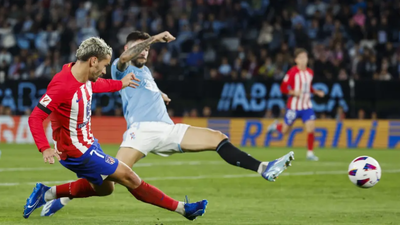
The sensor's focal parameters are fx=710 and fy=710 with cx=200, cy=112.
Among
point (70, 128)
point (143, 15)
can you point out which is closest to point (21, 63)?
point (143, 15)

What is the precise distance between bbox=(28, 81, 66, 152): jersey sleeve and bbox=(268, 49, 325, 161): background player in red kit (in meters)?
10.5

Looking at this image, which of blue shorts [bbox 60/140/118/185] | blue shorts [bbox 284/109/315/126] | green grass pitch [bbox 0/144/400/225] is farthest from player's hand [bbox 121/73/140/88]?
blue shorts [bbox 284/109/315/126]

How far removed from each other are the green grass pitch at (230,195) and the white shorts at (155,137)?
780mm

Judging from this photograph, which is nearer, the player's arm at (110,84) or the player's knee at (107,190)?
the player's arm at (110,84)

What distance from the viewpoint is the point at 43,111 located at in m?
6.48

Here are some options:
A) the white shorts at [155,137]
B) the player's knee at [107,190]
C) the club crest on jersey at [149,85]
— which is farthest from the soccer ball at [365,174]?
the player's knee at [107,190]

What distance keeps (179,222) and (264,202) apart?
2.04 m

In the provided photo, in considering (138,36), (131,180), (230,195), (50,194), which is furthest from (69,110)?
(230,195)

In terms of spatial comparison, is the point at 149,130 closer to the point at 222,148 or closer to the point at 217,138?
the point at 217,138

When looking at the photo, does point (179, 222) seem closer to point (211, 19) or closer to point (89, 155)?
point (89, 155)

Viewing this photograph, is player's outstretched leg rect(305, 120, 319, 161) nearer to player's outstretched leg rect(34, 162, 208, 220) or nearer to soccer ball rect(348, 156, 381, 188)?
soccer ball rect(348, 156, 381, 188)

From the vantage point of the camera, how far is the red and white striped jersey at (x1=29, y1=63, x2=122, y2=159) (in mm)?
6555

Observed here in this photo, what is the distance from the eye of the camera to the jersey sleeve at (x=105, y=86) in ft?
23.1

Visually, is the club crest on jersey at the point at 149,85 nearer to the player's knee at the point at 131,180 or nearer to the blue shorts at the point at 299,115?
the player's knee at the point at 131,180
